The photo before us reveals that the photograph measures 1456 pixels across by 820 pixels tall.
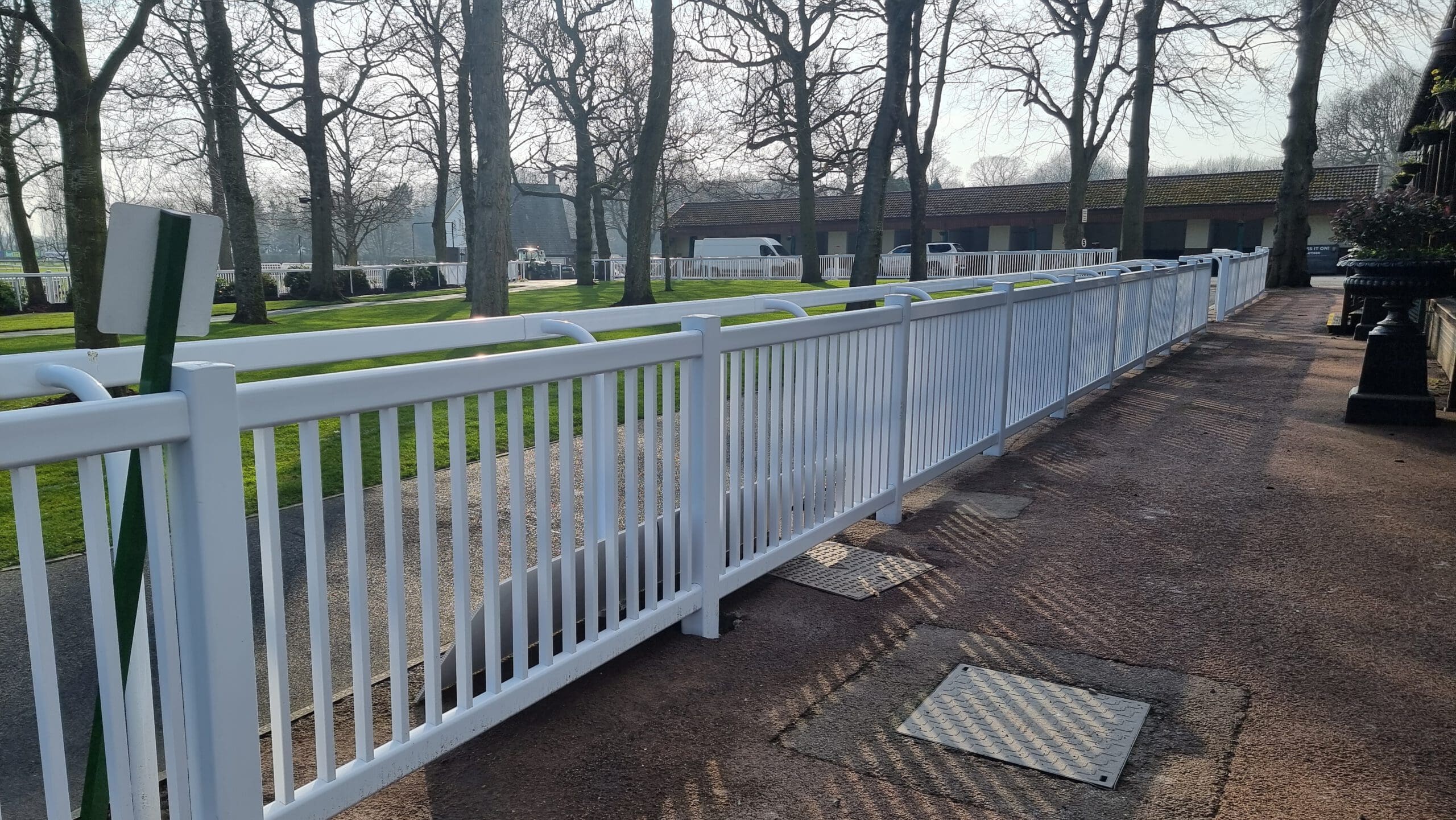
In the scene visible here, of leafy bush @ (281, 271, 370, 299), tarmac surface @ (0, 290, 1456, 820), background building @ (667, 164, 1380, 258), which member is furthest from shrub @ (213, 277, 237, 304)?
tarmac surface @ (0, 290, 1456, 820)

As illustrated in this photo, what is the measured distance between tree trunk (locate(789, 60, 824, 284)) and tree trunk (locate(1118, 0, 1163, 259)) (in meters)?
8.60

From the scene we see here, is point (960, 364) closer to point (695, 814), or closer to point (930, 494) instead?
point (930, 494)

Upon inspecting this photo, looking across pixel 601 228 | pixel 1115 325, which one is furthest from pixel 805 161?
pixel 1115 325

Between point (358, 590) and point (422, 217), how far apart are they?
111991 millimetres

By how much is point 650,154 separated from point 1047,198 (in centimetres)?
3357

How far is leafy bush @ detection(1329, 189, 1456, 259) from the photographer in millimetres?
8484

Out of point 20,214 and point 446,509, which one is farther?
point 20,214

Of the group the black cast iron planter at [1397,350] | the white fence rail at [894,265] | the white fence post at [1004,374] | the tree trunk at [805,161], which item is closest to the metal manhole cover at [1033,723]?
the white fence post at [1004,374]

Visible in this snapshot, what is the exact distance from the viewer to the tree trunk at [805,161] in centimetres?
2686

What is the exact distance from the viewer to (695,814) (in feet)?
8.95

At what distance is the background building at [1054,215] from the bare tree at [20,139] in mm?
21284

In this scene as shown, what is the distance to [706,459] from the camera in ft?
12.4

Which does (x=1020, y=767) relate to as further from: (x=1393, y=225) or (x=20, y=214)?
(x=20, y=214)

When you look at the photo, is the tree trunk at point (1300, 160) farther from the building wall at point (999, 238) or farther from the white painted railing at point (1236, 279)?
the building wall at point (999, 238)
